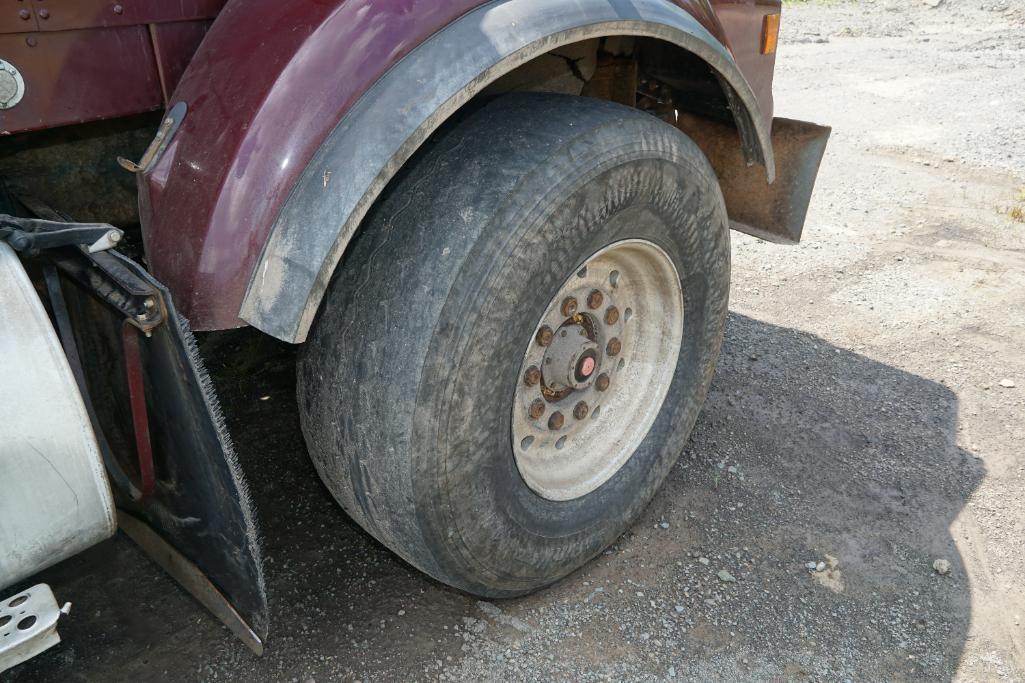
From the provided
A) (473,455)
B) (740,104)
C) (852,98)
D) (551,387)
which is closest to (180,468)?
(473,455)

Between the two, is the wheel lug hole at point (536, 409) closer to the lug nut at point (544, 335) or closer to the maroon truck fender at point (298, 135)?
the lug nut at point (544, 335)

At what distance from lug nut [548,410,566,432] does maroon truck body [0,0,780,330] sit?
0.97 meters

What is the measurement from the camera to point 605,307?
91.0 inches

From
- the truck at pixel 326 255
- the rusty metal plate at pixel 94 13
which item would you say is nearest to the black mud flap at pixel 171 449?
the truck at pixel 326 255

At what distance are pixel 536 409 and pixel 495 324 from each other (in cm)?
52

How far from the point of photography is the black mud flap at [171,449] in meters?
1.55

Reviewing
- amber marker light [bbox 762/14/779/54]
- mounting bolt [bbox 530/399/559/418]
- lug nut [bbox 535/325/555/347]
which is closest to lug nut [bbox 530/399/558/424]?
mounting bolt [bbox 530/399/559/418]

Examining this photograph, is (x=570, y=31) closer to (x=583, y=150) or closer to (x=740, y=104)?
(x=583, y=150)

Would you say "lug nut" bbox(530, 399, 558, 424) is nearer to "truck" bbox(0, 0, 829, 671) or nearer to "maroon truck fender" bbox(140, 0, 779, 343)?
"truck" bbox(0, 0, 829, 671)

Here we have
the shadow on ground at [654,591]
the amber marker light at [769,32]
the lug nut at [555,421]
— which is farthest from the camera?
the amber marker light at [769,32]

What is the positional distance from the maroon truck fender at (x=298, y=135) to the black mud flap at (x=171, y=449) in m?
0.11

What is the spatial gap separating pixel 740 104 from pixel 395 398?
1288 millimetres

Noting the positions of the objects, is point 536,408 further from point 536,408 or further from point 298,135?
point 298,135

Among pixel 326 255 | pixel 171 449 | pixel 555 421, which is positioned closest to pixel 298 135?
pixel 326 255
